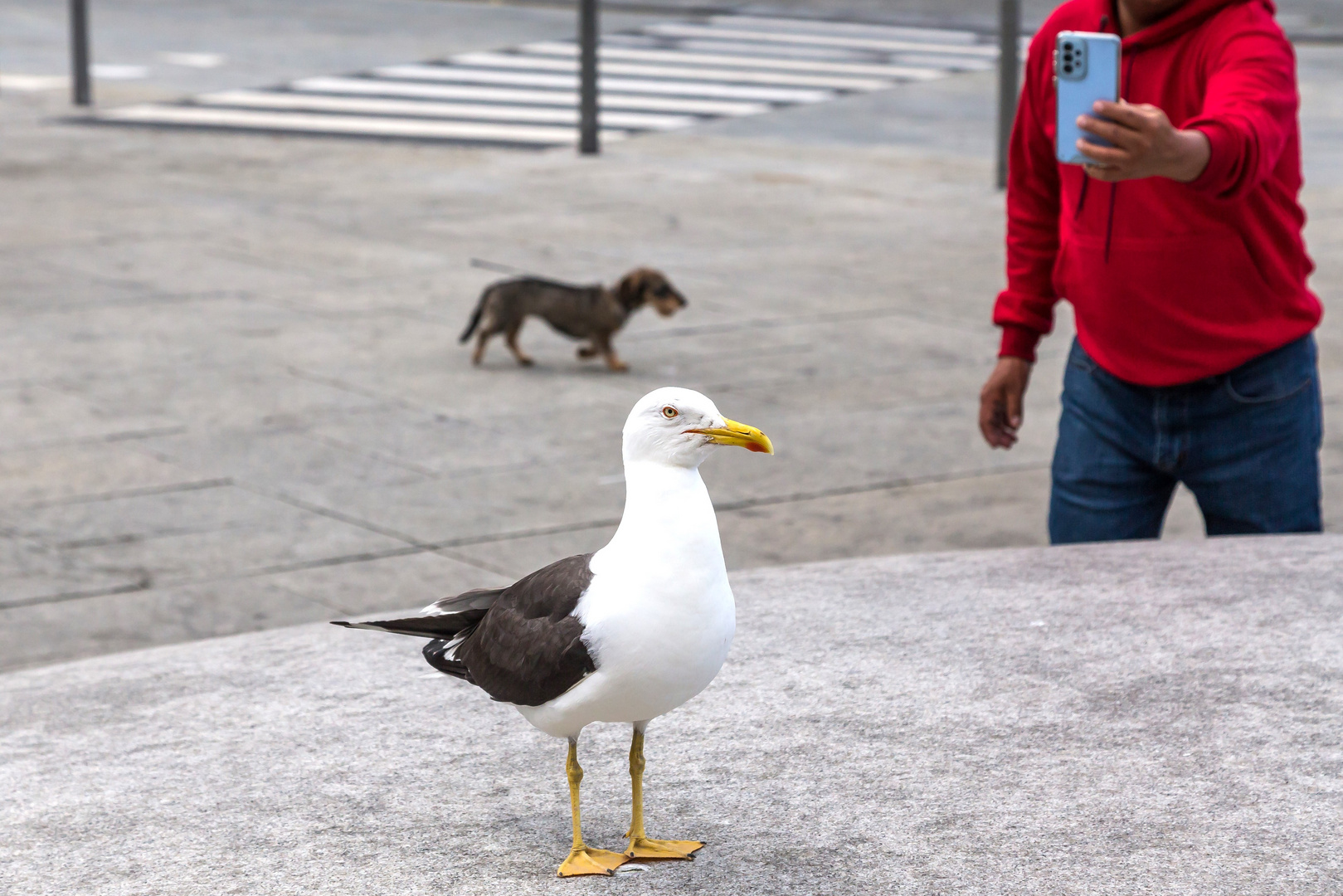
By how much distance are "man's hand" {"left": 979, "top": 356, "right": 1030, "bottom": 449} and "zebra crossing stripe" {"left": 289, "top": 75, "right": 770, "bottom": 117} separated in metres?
12.8

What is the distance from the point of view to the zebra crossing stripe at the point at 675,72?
19312mm

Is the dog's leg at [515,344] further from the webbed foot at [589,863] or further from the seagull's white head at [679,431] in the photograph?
the seagull's white head at [679,431]

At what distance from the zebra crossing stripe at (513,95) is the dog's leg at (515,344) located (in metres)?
8.97

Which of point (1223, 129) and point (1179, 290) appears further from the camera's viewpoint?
point (1179, 290)

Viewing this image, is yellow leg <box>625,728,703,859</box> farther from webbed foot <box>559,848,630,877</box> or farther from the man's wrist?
the man's wrist

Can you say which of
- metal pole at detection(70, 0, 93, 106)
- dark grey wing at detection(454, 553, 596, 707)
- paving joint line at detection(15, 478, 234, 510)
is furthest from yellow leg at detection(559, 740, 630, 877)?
metal pole at detection(70, 0, 93, 106)

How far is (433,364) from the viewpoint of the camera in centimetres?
855

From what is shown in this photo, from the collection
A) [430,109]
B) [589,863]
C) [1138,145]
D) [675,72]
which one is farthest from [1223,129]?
[675,72]

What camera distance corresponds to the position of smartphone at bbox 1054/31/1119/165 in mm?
3662

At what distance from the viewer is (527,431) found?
7570mm

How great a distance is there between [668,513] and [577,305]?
577cm

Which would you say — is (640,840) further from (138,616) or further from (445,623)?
(138,616)

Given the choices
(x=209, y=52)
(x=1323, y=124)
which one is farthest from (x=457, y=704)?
(x=209, y=52)

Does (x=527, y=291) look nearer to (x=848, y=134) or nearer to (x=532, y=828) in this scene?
(x=532, y=828)
